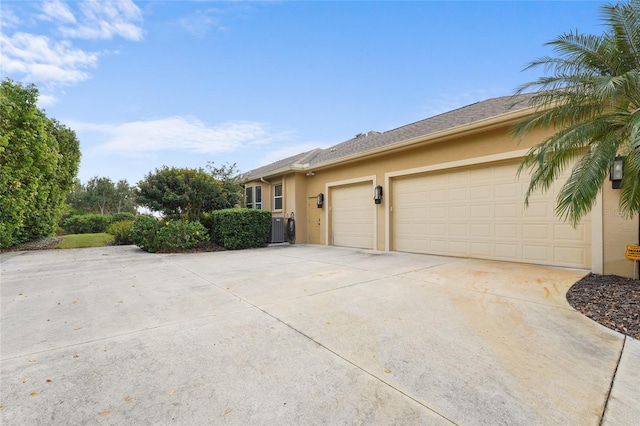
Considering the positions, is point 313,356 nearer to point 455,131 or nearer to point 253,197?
point 455,131

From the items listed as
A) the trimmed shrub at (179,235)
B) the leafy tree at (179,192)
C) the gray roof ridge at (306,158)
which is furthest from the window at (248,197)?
the trimmed shrub at (179,235)

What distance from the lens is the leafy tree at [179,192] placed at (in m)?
10.7

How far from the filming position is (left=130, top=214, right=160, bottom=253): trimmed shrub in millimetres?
9648

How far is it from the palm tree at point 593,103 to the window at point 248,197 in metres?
13.6

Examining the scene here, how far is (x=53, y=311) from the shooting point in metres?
3.72

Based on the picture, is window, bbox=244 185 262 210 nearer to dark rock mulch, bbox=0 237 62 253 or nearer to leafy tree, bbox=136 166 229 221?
leafy tree, bbox=136 166 229 221

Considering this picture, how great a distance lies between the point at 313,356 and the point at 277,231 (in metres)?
10.0

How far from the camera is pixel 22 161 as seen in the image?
30.4 feet

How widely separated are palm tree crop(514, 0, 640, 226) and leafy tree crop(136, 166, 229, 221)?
1066 centimetres

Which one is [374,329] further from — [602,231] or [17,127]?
[17,127]

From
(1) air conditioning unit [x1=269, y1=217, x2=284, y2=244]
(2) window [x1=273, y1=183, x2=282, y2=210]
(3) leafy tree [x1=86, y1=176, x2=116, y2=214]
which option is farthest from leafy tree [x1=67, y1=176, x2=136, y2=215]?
(1) air conditioning unit [x1=269, y1=217, x2=284, y2=244]

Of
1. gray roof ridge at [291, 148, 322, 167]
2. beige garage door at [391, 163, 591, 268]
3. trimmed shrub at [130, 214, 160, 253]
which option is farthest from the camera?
gray roof ridge at [291, 148, 322, 167]

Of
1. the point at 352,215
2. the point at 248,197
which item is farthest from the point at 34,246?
the point at 352,215

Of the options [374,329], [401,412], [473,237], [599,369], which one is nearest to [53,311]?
[374,329]
